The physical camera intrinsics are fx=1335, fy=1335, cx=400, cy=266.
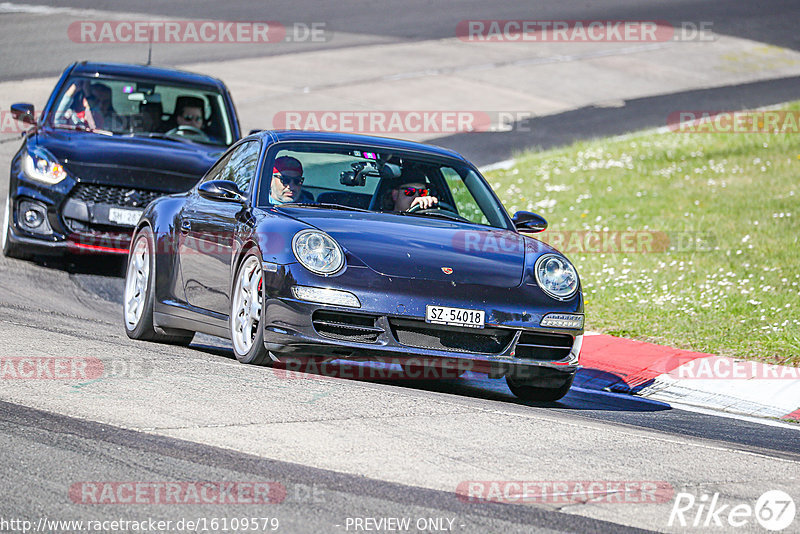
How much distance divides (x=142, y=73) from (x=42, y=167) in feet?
6.70

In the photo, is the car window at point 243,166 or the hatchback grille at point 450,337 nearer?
the hatchback grille at point 450,337

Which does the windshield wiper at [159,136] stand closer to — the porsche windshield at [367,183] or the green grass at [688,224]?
the green grass at [688,224]

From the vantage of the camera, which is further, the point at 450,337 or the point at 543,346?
the point at 543,346

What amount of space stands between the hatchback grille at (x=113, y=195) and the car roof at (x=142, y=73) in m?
2.06

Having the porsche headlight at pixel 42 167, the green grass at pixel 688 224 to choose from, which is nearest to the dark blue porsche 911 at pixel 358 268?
the porsche headlight at pixel 42 167

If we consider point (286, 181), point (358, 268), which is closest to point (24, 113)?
point (286, 181)

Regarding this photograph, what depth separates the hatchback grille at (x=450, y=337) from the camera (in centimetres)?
714

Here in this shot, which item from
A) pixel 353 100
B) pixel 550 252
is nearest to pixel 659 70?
pixel 353 100

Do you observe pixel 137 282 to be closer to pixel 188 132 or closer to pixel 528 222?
pixel 528 222

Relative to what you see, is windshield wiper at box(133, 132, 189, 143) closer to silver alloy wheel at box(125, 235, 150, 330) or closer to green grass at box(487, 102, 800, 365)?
silver alloy wheel at box(125, 235, 150, 330)

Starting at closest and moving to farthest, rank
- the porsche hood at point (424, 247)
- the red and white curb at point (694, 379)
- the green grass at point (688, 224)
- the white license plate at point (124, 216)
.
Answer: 1. the porsche hood at point (424, 247)
2. the red and white curb at point (694, 379)
3. the green grass at point (688, 224)
4. the white license plate at point (124, 216)

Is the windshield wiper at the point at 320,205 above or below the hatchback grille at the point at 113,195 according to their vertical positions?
above

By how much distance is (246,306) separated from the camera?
759 cm

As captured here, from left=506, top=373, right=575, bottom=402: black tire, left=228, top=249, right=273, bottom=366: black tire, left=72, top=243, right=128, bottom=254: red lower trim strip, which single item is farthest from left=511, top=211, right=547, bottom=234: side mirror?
left=72, top=243, right=128, bottom=254: red lower trim strip
